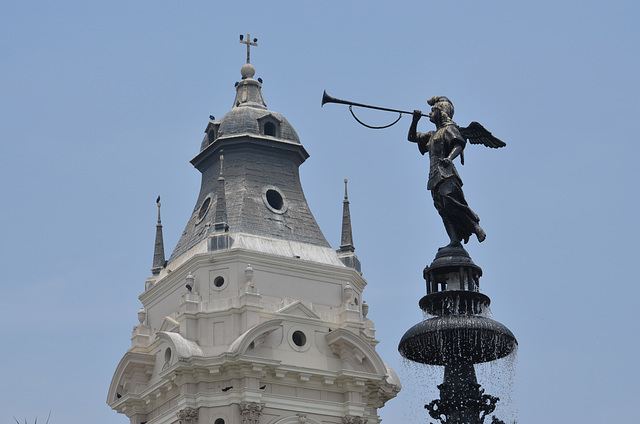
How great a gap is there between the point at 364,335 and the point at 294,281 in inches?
189

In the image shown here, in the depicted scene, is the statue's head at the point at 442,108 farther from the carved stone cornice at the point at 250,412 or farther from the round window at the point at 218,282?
the round window at the point at 218,282

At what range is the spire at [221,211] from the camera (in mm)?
73625

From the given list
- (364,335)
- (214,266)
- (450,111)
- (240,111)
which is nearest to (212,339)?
(214,266)

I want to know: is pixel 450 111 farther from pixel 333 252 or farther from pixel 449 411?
pixel 333 252

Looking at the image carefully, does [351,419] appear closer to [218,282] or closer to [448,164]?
[218,282]

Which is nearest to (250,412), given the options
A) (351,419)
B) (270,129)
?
(351,419)

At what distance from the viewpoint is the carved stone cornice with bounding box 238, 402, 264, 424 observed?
67875 millimetres

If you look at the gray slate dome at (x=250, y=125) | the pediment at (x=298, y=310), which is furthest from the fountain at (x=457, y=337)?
the gray slate dome at (x=250, y=125)

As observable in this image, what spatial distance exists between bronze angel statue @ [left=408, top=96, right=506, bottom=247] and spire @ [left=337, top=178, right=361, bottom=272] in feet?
149

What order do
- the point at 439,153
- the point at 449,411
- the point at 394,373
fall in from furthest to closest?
the point at 394,373
the point at 439,153
the point at 449,411

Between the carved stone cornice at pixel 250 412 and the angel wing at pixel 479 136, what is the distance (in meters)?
38.6

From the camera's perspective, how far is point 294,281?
240ft

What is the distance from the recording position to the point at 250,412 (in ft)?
223

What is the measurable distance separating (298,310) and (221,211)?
6938 millimetres
